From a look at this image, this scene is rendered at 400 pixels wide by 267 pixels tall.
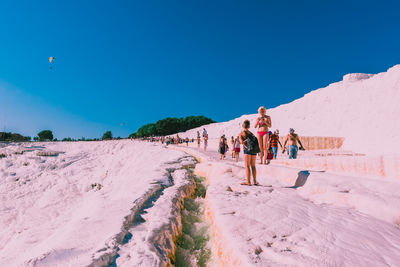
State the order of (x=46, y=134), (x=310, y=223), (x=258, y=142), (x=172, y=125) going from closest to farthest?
(x=310, y=223) < (x=258, y=142) < (x=46, y=134) < (x=172, y=125)

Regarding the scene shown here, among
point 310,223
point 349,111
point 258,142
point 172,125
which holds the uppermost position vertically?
point 172,125

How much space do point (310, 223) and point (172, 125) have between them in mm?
73298

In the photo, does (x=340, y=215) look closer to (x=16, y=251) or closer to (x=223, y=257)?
(x=223, y=257)

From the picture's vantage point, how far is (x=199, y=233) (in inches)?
109

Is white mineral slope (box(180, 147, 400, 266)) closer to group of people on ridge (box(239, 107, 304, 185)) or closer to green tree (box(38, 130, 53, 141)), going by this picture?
group of people on ridge (box(239, 107, 304, 185))

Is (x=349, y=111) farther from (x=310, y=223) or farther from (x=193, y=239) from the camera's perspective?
(x=193, y=239)

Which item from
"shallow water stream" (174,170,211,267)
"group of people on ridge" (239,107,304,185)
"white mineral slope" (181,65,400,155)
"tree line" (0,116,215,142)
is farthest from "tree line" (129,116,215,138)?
"shallow water stream" (174,170,211,267)

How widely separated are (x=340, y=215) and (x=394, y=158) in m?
2.20

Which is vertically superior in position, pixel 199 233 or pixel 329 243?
pixel 329 243

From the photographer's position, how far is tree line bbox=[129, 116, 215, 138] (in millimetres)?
73438

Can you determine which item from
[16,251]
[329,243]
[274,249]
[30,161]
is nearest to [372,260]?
[329,243]

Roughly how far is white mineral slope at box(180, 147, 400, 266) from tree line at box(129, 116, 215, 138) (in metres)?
69.2

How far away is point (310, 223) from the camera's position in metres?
2.38

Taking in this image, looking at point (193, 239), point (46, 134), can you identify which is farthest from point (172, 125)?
point (193, 239)
